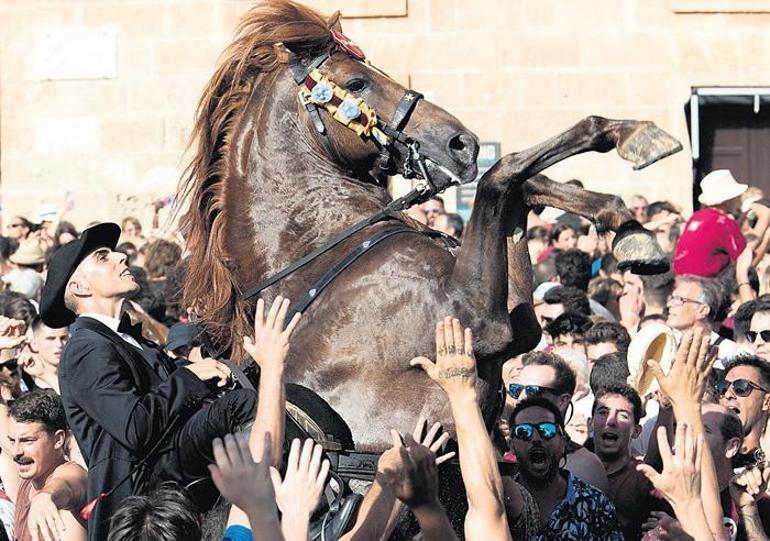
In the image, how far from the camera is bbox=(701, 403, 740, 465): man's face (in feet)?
21.4

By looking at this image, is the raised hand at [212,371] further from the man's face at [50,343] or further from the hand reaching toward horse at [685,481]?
the man's face at [50,343]

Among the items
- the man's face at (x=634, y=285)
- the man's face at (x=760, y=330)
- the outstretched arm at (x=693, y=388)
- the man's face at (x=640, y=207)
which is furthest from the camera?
the man's face at (x=640, y=207)

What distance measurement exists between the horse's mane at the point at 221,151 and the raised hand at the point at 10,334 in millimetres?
1727

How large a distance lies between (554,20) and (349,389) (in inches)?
409

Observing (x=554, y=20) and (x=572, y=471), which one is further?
(x=554, y=20)

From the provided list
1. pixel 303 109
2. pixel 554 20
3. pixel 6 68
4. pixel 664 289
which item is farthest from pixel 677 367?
pixel 6 68

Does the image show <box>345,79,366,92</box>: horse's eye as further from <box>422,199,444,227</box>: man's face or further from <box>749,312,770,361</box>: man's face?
<box>422,199,444,227</box>: man's face

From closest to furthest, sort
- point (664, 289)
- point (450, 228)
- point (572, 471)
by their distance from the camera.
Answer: point (572, 471) → point (664, 289) → point (450, 228)

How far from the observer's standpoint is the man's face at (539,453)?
6445 millimetres

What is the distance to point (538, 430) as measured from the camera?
255 inches

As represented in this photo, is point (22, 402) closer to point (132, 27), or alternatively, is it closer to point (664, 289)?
point (664, 289)

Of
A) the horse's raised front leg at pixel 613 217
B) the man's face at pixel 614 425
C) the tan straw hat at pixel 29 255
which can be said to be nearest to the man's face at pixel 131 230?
the tan straw hat at pixel 29 255

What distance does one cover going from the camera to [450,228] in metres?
12.6

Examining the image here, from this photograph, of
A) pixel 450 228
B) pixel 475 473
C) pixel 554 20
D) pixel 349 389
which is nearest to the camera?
pixel 475 473
